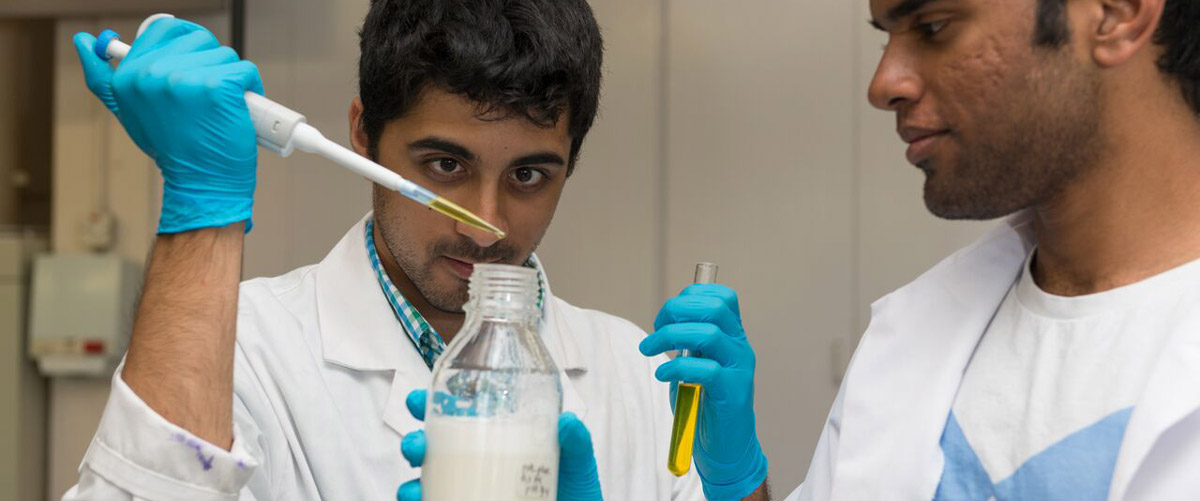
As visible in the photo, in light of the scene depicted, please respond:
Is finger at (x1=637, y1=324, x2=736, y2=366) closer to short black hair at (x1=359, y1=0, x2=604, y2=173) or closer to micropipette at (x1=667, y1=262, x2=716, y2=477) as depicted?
micropipette at (x1=667, y1=262, x2=716, y2=477)

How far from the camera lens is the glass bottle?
34.9 inches

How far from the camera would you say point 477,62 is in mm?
1419

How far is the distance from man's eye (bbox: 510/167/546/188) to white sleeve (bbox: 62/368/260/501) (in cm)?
58

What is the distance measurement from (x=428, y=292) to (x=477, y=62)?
1.03ft

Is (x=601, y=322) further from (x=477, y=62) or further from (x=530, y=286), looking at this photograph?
(x=530, y=286)

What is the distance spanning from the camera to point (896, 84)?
1156mm

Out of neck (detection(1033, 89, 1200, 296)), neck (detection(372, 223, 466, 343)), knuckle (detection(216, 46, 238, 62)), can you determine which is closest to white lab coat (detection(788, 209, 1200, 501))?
neck (detection(1033, 89, 1200, 296))

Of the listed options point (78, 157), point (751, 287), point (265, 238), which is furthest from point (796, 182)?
point (78, 157)

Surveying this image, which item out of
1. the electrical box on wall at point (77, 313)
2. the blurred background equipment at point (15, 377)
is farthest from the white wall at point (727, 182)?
the blurred background equipment at point (15, 377)

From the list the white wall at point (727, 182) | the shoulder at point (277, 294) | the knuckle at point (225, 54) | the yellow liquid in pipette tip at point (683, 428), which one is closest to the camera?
the knuckle at point (225, 54)

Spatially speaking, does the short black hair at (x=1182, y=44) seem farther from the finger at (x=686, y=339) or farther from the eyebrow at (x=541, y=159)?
the eyebrow at (x=541, y=159)

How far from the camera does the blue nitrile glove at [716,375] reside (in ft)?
4.14

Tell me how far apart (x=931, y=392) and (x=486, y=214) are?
57cm

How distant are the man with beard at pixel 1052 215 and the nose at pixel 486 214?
32 cm
